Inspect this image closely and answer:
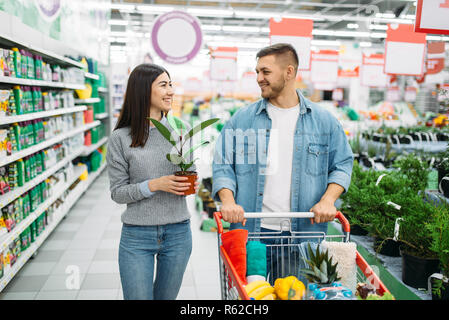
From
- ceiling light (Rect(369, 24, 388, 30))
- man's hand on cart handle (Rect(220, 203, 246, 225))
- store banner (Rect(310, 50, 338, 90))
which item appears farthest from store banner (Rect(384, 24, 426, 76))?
ceiling light (Rect(369, 24, 388, 30))

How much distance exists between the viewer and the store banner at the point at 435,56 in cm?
793

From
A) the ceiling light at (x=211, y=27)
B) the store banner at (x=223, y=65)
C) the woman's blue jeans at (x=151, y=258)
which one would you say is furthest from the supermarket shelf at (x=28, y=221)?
the ceiling light at (x=211, y=27)

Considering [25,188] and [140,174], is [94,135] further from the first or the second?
[140,174]

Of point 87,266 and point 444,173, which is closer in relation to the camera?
point 444,173

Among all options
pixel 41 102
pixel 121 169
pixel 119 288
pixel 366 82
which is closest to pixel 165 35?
pixel 41 102

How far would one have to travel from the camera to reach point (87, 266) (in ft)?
13.4

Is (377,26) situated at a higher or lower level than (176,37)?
higher

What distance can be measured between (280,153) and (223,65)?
342 inches

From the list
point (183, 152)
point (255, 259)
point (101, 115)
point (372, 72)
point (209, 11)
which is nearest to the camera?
point (255, 259)

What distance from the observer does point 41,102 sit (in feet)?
14.4

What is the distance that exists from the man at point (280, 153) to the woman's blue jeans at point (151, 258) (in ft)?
0.94

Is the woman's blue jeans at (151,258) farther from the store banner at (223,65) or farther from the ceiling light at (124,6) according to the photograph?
the ceiling light at (124,6)

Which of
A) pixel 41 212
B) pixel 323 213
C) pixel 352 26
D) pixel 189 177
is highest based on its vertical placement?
pixel 352 26

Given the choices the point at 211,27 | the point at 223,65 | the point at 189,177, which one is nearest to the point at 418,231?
the point at 189,177
